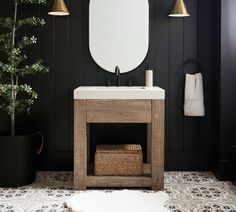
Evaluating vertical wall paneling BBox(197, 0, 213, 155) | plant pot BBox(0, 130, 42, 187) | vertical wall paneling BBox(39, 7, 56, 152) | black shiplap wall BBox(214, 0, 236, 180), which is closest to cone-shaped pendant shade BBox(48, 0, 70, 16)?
vertical wall paneling BBox(39, 7, 56, 152)

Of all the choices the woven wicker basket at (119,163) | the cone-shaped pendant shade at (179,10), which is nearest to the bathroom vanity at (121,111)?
the woven wicker basket at (119,163)

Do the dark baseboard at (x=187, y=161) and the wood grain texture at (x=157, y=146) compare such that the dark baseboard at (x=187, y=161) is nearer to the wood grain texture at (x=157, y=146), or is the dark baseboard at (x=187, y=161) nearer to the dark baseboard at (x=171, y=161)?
the dark baseboard at (x=171, y=161)

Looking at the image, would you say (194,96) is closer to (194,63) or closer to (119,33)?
(194,63)

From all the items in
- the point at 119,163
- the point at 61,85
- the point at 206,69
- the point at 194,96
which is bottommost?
the point at 119,163

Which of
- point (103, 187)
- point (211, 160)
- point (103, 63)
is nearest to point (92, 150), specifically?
point (103, 187)

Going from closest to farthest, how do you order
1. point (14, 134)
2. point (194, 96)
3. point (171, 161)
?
point (14, 134), point (194, 96), point (171, 161)

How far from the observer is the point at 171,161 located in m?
4.46

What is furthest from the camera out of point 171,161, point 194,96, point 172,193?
point 171,161

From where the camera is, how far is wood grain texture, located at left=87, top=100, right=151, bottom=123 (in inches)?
146

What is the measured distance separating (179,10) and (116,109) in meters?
1.21

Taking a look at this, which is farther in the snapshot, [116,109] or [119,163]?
[119,163]

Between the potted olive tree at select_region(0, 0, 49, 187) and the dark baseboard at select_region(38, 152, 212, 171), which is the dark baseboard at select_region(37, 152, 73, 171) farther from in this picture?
the potted olive tree at select_region(0, 0, 49, 187)

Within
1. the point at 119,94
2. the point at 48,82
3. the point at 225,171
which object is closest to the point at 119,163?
the point at 119,94

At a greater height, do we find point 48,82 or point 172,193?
point 48,82
